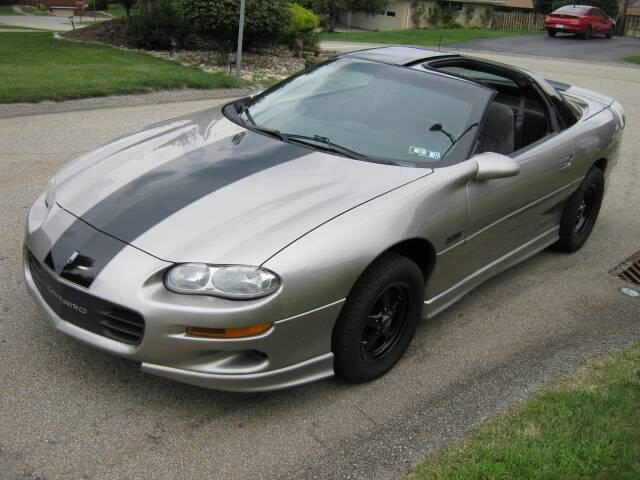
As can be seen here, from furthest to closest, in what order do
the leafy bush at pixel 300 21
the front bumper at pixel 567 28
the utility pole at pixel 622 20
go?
the utility pole at pixel 622 20, the front bumper at pixel 567 28, the leafy bush at pixel 300 21

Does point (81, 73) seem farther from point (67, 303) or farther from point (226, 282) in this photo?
point (226, 282)

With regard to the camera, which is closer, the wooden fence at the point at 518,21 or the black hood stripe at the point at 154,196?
the black hood stripe at the point at 154,196

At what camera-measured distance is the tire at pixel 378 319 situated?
10.2ft

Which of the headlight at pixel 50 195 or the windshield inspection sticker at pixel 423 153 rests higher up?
the windshield inspection sticker at pixel 423 153

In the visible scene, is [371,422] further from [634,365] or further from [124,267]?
[634,365]

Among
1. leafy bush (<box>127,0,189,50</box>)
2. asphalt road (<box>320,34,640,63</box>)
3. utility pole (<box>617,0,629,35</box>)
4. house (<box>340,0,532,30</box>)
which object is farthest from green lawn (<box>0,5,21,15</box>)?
utility pole (<box>617,0,629,35</box>)

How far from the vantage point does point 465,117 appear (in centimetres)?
396

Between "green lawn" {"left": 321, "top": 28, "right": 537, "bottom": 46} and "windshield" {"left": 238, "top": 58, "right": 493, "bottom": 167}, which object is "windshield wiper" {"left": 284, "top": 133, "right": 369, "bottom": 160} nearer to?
"windshield" {"left": 238, "top": 58, "right": 493, "bottom": 167}

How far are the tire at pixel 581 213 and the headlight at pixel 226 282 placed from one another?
2841 millimetres

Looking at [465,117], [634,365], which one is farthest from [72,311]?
[634,365]

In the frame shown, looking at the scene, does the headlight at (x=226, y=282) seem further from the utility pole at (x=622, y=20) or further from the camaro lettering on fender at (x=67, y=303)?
the utility pole at (x=622, y=20)

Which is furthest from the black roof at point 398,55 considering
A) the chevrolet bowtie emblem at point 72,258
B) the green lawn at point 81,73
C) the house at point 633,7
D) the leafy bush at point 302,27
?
the house at point 633,7

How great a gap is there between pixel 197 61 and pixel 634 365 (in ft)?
37.5

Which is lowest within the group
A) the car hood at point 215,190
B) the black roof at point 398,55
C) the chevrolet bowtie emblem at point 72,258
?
the chevrolet bowtie emblem at point 72,258
